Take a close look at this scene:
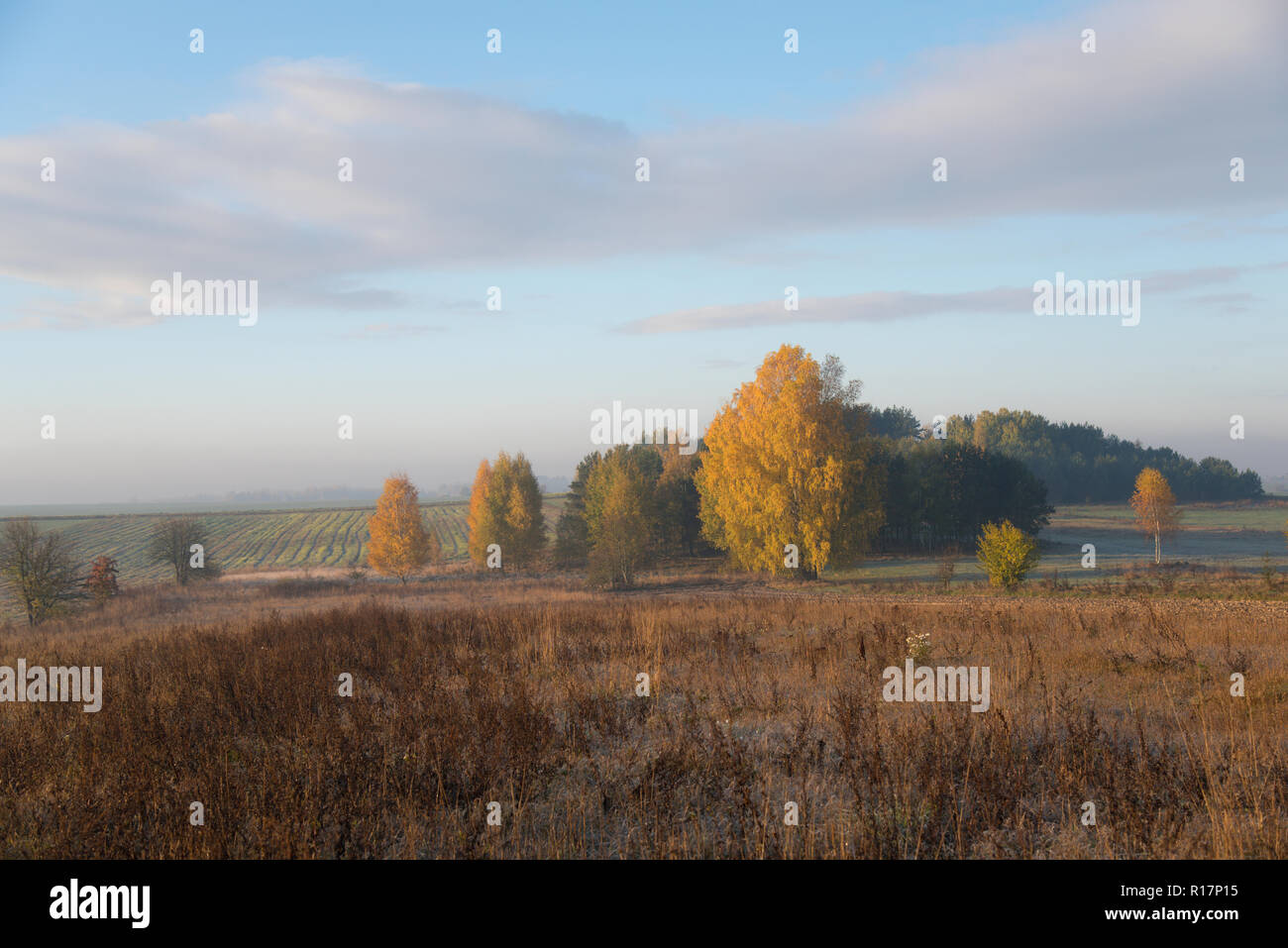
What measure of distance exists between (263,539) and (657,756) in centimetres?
10745

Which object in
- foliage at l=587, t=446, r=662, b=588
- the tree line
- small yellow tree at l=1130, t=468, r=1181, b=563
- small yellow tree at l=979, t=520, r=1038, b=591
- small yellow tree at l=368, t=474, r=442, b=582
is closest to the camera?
small yellow tree at l=979, t=520, r=1038, b=591

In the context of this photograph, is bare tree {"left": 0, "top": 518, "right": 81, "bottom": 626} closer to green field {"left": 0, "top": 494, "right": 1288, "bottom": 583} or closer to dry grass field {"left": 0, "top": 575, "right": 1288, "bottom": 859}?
green field {"left": 0, "top": 494, "right": 1288, "bottom": 583}

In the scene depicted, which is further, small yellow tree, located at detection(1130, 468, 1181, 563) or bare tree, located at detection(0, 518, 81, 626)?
small yellow tree, located at detection(1130, 468, 1181, 563)

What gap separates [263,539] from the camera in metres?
99.1

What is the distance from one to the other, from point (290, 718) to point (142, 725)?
4.81 feet

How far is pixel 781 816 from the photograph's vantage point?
17.0ft

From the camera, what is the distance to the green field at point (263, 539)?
77.9 metres

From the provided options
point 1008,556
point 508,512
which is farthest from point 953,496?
point 508,512

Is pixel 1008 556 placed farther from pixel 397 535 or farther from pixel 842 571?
pixel 397 535

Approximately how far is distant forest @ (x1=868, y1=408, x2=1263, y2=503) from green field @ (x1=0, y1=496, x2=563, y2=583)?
67077 millimetres

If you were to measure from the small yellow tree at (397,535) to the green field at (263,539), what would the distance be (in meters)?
9.81

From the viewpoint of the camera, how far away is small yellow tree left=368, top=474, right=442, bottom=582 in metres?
50.6

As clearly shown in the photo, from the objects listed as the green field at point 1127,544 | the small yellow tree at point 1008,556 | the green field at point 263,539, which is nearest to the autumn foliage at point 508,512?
the green field at point 263,539

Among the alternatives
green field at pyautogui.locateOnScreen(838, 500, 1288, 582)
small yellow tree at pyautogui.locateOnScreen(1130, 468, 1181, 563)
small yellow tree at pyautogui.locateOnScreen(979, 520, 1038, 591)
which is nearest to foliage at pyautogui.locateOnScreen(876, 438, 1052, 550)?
green field at pyautogui.locateOnScreen(838, 500, 1288, 582)
